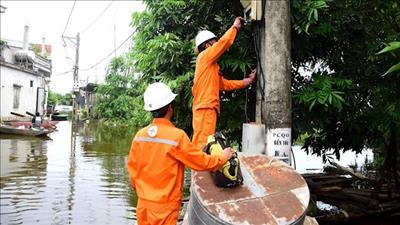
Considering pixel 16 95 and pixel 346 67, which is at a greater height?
pixel 16 95

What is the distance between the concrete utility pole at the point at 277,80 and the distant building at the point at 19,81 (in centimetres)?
2269

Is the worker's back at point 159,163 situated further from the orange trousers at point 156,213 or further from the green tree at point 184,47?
the green tree at point 184,47

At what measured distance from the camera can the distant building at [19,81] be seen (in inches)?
973

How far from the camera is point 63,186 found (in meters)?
10.9

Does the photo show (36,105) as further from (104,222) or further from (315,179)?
(315,179)

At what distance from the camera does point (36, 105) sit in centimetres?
3034

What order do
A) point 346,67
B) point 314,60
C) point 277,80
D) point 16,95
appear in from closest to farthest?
1. point 277,80
2. point 346,67
3. point 314,60
4. point 16,95

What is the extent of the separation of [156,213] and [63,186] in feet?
26.3

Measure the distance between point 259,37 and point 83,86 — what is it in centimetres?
4741

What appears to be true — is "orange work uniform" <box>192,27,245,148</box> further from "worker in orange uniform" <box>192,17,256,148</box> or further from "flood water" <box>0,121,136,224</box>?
"flood water" <box>0,121,136,224</box>

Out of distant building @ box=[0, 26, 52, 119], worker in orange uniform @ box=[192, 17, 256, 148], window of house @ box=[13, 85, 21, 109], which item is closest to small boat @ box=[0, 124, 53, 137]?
distant building @ box=[0, 26, 52, 119]

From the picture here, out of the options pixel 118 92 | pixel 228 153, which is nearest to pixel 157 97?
pixel 228 153

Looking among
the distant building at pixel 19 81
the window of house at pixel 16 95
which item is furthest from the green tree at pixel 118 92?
the window of house at pixel 16 95

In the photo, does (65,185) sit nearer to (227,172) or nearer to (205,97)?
(205,97)
